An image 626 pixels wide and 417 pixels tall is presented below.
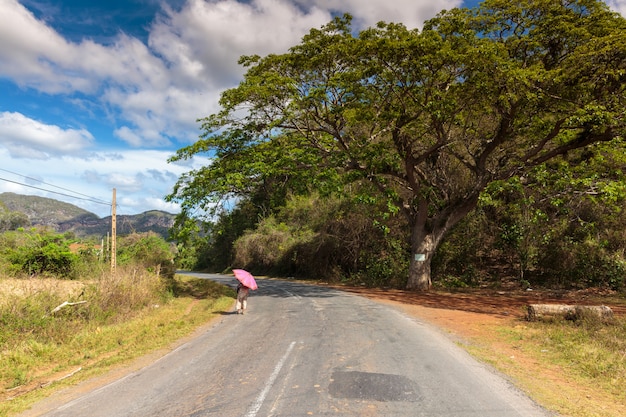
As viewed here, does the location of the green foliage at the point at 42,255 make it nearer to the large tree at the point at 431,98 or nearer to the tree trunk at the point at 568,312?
the large tree at the point at 431,98

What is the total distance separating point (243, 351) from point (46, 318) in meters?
6.04

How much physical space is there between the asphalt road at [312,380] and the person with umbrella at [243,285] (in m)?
2.49

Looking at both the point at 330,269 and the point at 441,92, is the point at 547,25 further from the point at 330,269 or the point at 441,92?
the point at 330,269

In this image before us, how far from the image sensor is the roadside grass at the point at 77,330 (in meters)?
7.56

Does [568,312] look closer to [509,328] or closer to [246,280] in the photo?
[509,328]

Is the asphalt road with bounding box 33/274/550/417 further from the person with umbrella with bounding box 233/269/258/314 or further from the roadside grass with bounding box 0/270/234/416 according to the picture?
the person with umbrella with bounding box 233/269/258/314

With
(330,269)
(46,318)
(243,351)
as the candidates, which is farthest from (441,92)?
(330,269)

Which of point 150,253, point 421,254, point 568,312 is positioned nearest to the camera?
point 568,312

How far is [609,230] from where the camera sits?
20.8 metres

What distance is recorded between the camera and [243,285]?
42.9 feet

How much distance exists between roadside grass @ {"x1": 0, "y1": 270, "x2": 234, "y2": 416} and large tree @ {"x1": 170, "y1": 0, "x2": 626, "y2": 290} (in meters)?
5.35

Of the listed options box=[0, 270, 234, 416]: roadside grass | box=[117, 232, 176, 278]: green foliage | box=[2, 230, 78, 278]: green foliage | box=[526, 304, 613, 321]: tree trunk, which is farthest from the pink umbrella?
box=[117, 232, 176, 278]: green foliage

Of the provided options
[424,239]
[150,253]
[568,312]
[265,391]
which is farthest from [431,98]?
[150,253]

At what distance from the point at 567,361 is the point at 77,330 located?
463 inches
